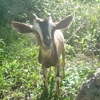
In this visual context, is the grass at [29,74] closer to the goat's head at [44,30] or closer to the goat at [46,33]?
the goat at [46,33]

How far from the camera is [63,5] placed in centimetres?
1018

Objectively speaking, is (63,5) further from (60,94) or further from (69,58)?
(60,94)

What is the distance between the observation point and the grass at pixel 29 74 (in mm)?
4934

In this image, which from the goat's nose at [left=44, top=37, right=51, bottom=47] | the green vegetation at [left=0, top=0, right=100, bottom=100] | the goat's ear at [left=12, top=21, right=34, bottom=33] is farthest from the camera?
the green vegetation at [left=0, top=0, right=100, bottom=100]

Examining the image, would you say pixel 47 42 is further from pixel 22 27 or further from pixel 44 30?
pixel 22 27

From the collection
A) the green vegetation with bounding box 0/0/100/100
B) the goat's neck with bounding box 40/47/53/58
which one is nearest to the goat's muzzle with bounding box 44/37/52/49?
the goat's neck with bounding box 40/47/53/58

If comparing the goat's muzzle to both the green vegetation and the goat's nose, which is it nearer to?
the goat's nose

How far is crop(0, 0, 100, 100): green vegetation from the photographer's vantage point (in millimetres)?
5043

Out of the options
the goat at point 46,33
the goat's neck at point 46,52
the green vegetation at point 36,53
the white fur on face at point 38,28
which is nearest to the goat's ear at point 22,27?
the goat at point 46,33

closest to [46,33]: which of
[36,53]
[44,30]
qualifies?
[44,30]

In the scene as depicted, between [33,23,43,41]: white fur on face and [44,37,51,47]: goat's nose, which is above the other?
[33,23,43,41]: white fur on face

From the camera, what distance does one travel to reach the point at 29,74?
18.7 ft

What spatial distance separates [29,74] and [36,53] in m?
1.08

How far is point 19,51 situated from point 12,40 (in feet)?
2.83
